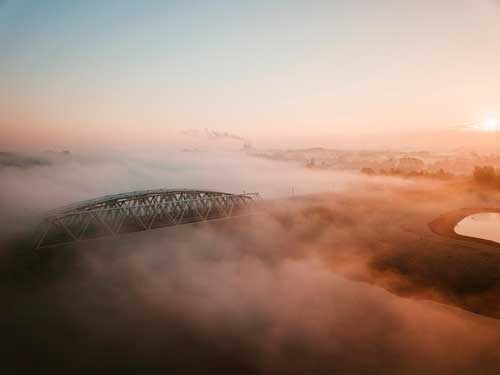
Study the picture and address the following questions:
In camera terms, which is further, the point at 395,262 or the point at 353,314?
the point at 395,262

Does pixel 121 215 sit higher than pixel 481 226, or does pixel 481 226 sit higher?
pixel 121 215

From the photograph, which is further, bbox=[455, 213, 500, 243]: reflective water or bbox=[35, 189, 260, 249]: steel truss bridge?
bbox=[455, 213, 500, 243]: reflective water

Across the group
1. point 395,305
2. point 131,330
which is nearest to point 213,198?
point 131,330

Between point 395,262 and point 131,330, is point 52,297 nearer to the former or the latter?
point 131,330

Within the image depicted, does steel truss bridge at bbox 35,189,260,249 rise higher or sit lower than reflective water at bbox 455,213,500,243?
higher

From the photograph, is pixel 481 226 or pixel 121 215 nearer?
pixel 121 215
